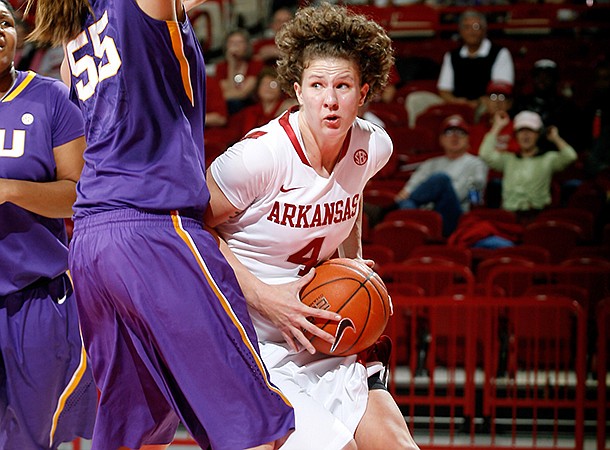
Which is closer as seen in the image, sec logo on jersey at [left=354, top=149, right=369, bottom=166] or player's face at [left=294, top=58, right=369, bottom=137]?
player's face at [left=294, top=58, right=369, bottom=137]

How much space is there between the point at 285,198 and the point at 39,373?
3.43 ft

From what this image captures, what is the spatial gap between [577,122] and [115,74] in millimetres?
7986

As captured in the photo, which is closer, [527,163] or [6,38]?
[6,38]

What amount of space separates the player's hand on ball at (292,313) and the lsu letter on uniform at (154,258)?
1.14 feet

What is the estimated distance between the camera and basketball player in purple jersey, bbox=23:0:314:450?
2.50 m

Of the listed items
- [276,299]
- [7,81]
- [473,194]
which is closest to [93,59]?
[7,81]

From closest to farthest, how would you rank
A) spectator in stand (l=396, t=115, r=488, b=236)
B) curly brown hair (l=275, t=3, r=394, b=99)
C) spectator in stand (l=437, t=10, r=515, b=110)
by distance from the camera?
curly brown hair (l=275, t=3, r=394, b=99)
spectator in stand (l=396, t=115, r=488, b=236)
spectator in stand (l=437, t=10, r=515, b=110)

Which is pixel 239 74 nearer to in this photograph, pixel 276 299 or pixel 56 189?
pixel 56 189

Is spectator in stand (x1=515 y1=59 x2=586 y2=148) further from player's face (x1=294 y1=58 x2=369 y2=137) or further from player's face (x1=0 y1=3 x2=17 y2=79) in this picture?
player's face (x1=0 y1=3 x2=17 y2=79)

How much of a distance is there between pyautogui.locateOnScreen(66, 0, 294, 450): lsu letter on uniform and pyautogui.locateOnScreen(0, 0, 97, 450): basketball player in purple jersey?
0.61 meters

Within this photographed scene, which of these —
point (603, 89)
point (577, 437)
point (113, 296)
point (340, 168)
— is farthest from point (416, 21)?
point (113, 296)

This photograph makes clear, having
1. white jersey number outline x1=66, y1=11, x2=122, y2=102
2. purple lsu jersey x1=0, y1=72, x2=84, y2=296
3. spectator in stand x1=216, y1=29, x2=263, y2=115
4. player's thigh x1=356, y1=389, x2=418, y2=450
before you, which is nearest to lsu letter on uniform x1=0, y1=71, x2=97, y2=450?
purple lsu jersey x1=0, y1=72, x2=84, y2=296

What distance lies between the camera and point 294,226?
3.09 metres

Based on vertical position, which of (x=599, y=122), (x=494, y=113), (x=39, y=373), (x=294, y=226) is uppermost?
(x=294, y=226)
